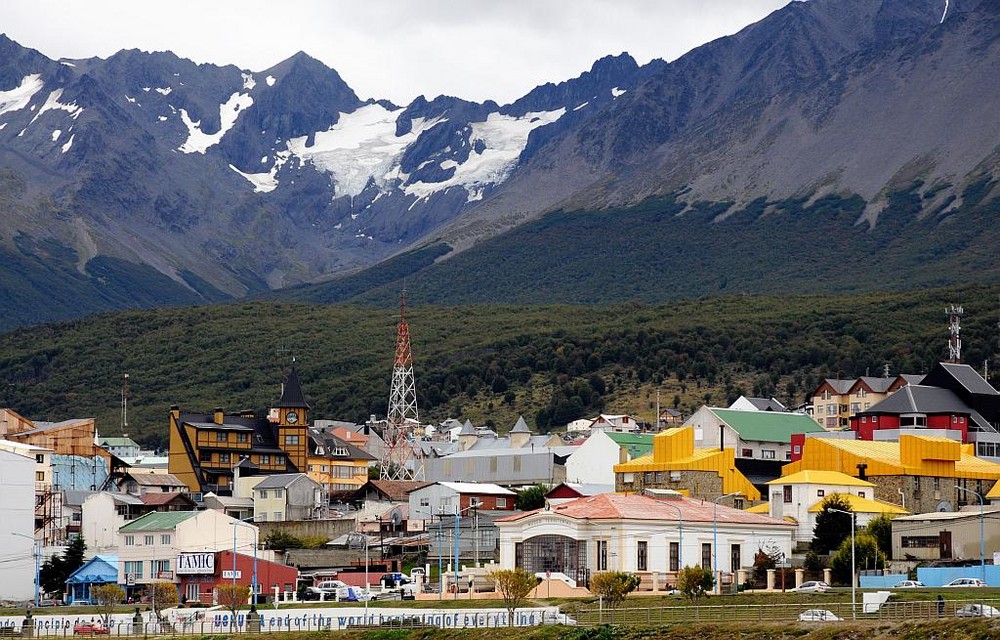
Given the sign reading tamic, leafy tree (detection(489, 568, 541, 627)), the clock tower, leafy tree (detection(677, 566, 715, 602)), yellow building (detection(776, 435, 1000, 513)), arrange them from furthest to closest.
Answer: the clock tower, yellow building (detection(776, 435, 1000, 513)), the sign reading tamic, leafy tree (detection(677, 566, 715, 602)), leafy tree (detection(489, 568, 541, 627))

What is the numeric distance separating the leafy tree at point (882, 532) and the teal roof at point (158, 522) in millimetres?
39201

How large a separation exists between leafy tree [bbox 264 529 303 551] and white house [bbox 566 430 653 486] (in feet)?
92.3

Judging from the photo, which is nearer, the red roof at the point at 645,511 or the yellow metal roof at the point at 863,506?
the red roof at the point at 645,511

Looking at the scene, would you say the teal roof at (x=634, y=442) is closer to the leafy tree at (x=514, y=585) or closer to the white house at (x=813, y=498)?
the white house at (x=813, y=498)

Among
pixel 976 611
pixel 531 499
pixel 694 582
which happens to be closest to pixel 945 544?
pixel 694 582

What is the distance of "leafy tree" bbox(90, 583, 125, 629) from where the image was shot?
8134cm

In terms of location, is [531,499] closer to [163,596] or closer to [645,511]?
[645,511]

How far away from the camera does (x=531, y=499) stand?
11919 cm

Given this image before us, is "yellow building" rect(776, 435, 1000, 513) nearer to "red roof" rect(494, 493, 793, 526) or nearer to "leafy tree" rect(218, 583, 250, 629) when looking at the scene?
"red roof" rect(494, 493, 793, 526)

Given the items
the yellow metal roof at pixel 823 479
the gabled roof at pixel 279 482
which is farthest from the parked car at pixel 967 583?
the gabled roof at pixel 279 482

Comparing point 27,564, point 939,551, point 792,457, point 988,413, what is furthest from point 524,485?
point 939,551

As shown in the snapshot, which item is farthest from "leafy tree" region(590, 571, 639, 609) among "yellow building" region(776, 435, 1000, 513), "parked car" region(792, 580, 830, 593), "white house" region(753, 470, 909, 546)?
"yellow building" region(776, 435, 1000, 513)

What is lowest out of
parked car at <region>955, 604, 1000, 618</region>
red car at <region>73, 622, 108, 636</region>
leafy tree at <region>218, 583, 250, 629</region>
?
red car at <region>73, 622, 108, 636</region>

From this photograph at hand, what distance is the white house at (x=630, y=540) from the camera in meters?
86.9
